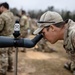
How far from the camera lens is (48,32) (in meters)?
3.38

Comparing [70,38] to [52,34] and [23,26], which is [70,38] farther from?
[23,26]

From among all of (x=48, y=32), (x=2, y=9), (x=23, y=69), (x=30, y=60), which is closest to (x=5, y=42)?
(x=48, y=32)

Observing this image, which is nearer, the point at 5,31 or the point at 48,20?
the point at 48,20

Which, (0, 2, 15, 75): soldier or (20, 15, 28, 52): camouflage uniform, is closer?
(0, 2, 15, 75): soldier

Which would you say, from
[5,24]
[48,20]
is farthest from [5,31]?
[48,20]

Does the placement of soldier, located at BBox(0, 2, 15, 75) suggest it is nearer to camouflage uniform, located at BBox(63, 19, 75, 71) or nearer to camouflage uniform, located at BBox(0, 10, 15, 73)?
camouflage uniform, located at BBox(0, 10, 15, 73)

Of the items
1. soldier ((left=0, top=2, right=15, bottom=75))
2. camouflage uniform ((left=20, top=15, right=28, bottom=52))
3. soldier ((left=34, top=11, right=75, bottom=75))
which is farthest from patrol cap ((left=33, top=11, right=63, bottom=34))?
camouflage uniform ((left=20, top=15, right=28, bottom=52))

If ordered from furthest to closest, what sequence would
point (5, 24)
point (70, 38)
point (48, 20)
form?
point (5, 24)
point (48, 20)
point (70, 38)

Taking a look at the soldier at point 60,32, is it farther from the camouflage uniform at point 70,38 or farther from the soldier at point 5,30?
the soldier at point 5,30

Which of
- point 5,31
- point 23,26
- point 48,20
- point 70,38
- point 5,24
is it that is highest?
point 48,20

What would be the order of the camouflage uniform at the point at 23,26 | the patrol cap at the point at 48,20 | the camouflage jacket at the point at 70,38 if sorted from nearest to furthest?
1. the camouflage jacket at the point at 70,38
2. the patrol cap at the point at 48,20
3. the camouflage uniform at the point at 23,26

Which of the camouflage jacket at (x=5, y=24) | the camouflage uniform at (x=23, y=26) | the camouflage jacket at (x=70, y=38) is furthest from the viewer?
the camouflage uniform at (x=23, y=26)

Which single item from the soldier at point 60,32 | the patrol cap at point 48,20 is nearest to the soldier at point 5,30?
the patrol cap at point 48,20

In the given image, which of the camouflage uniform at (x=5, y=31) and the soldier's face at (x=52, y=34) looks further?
the camouflage uniform at (x=5, y=31)
